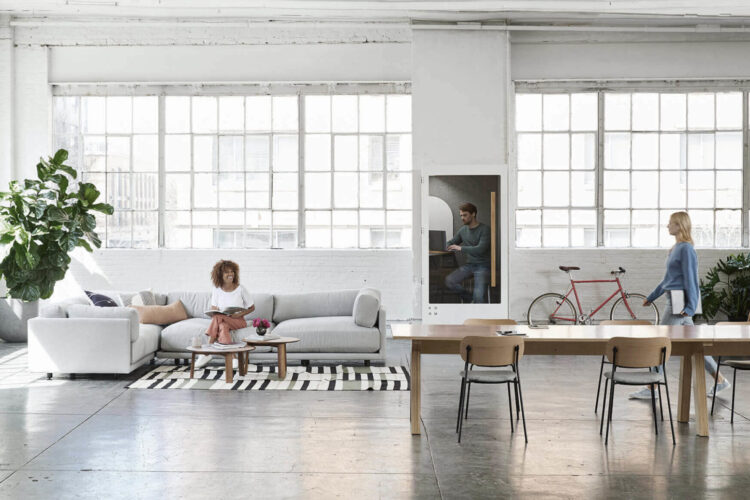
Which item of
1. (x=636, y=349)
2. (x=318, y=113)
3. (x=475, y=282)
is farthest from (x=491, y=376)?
(x=318, y=113)

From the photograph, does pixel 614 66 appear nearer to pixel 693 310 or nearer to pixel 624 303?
pixel 624 303

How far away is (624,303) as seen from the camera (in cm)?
1139

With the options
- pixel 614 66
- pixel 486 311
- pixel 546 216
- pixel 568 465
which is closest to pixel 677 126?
pixel 614 66

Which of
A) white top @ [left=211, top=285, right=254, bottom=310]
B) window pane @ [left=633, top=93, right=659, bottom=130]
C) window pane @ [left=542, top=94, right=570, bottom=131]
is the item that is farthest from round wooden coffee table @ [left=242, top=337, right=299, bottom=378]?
window pane @ [left=633, top=93, right=659, bottom=130]

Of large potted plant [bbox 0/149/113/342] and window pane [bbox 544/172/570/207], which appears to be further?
window pane [bbox 544/172/570/207]

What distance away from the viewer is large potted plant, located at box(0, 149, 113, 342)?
398 inches

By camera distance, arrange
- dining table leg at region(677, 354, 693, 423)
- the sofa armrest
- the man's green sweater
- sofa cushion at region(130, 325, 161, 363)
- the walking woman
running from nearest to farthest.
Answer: dining table leg at region(677, 354, 693, 423) → the walking woman → the sofa armrest → sofa cushion at region(130, 325, 161, 363) → the man's green sweater

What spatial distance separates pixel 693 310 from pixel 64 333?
6.14 m

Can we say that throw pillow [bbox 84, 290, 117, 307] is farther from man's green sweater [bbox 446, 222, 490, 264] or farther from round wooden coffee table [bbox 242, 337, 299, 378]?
man's green sweater [bbox 446, 222, 490, 264]

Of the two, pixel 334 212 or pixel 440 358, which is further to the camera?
pixel 334 212

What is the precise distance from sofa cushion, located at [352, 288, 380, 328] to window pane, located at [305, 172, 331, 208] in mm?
2974

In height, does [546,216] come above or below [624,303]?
above

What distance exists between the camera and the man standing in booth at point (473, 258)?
35.6 ft

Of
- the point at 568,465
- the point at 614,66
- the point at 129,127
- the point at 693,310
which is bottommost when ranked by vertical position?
the point at 568,465
